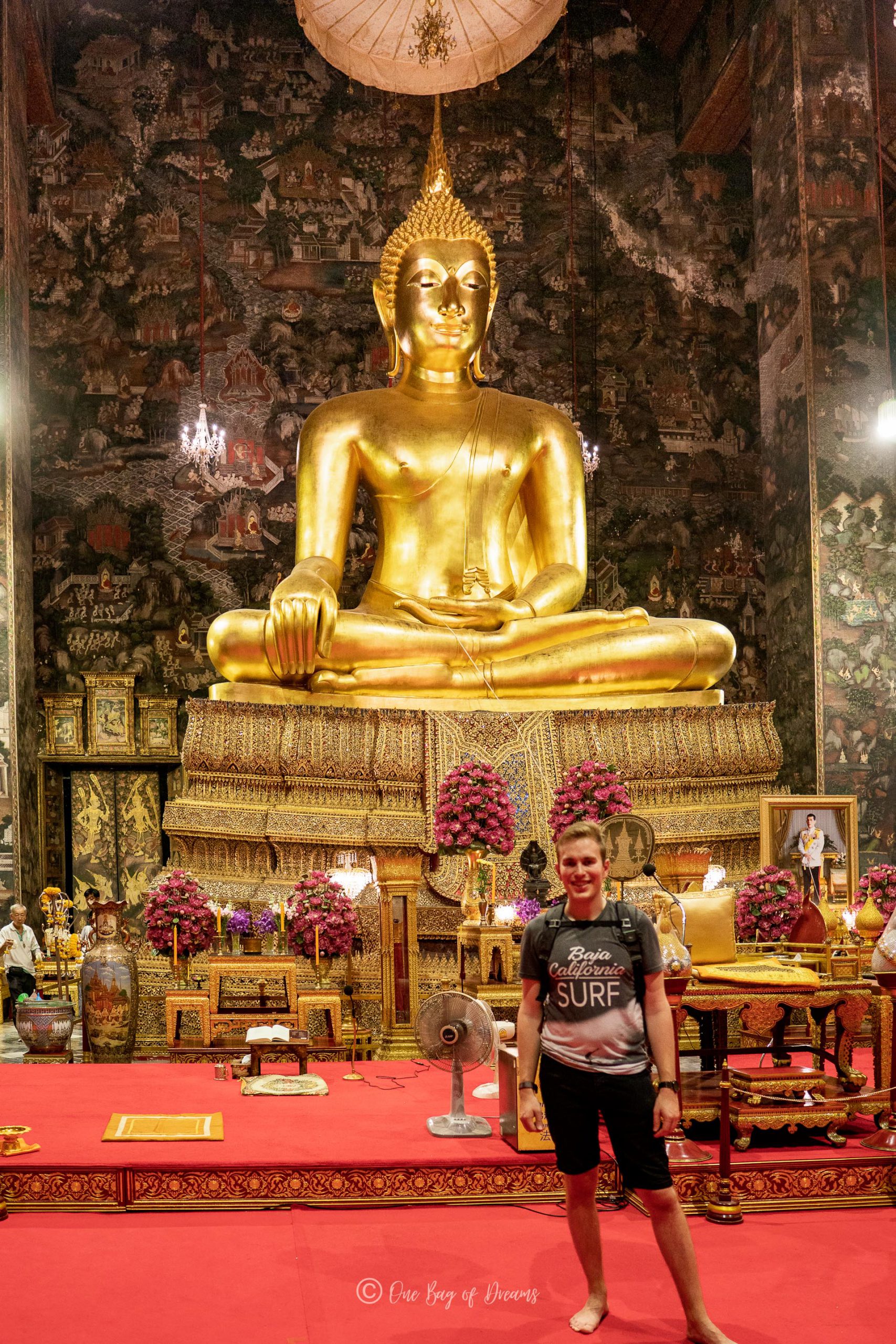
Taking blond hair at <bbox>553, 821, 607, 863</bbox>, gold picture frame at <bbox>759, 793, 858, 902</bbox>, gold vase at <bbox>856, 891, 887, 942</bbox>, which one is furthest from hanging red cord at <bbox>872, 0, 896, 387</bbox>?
blond hair at <bbox>553, 821, 607, 863</bbox>

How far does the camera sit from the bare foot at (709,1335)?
9.48 feet

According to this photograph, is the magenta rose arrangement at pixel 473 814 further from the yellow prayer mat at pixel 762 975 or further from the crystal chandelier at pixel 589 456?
the crystal chandelier at pixel 589 456

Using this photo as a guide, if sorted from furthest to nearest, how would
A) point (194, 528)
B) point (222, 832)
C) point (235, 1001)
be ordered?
point (194, 528) < point (222, 832) < point (235, 1001)

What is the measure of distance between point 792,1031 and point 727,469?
7.50 metres

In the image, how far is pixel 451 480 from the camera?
9719mm

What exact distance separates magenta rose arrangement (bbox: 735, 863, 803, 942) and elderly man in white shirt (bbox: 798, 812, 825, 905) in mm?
894

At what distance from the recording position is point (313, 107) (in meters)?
Result: 12.6

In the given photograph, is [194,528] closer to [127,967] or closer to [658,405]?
[658,405]

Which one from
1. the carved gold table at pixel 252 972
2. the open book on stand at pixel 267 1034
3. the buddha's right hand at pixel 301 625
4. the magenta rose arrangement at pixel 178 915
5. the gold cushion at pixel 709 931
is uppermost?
the buddha's right hand at pixel 301 625

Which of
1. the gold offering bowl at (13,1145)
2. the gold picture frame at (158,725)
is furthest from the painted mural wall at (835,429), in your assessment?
the gold offering bowl at (13,1145)

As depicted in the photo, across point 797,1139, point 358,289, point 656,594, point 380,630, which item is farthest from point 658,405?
point 797,1139

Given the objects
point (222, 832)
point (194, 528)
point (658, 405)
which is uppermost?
point (658, 405)

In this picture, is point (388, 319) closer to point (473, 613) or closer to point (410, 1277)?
point (473, 613)

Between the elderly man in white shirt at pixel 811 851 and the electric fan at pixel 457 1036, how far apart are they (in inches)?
120
